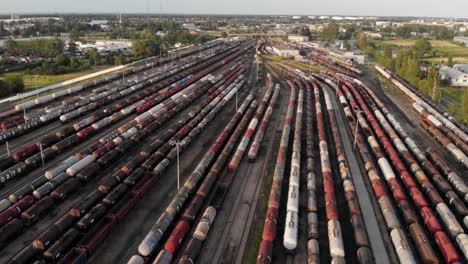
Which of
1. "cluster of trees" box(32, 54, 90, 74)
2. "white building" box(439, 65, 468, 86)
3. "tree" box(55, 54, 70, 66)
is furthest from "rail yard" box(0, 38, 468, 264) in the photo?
"tree" box(55, 54, 70, 66)

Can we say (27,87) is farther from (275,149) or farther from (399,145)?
(399,145)

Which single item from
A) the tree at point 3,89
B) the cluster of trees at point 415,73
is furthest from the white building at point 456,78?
the tree at point 3,89

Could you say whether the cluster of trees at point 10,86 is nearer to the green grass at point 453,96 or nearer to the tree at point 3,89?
the tree at point 3,89

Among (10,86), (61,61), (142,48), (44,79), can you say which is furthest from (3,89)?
(142,48)

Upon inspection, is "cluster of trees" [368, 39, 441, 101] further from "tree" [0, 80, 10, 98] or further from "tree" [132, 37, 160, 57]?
"tree" [0, 80, 10, 98]

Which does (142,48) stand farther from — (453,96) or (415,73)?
(453,96)
